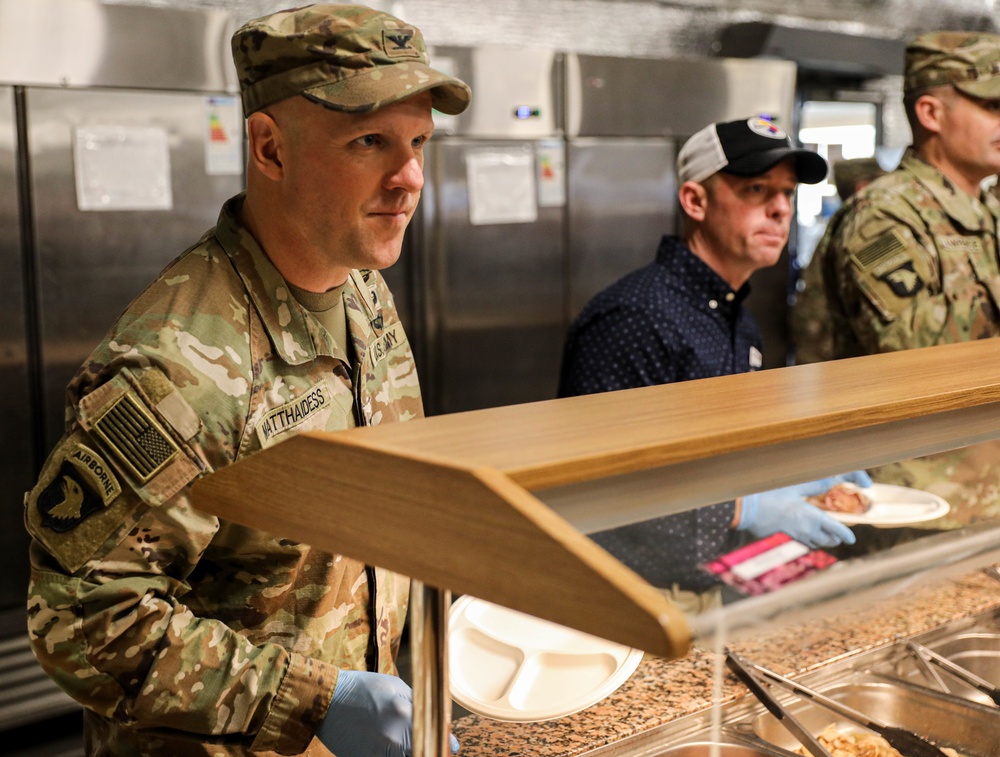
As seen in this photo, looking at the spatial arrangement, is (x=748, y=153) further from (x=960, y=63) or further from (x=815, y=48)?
(x=815, y=48)

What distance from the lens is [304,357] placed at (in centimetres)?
136

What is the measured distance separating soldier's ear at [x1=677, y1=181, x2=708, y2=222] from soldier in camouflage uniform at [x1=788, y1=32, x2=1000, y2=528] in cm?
→ 47

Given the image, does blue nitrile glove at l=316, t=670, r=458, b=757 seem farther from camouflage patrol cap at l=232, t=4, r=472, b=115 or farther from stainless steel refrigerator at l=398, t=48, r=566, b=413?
stainless steel refrigerator at l=398, t=48, r=566, b=413

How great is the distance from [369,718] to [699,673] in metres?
0.56

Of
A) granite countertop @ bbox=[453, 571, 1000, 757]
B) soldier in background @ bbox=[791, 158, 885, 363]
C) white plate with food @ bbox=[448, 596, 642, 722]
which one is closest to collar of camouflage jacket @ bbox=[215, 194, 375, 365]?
white plate with food @ bbox=[448, 596, 642, 722]

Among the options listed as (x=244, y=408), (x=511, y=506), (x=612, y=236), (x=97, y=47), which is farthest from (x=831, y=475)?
(x=612, y=236)

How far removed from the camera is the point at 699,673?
149cm

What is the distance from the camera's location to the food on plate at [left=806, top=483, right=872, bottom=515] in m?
1.01

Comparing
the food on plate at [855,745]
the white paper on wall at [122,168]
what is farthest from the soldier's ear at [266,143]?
the white paper on wall at [122,168]

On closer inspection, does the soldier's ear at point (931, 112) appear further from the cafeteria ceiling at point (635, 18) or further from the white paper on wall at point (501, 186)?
the cafeteria ceiling at point (635, 18)

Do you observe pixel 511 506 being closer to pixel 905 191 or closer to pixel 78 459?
pixel 78 459

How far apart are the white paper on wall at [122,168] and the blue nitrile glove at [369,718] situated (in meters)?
2.89

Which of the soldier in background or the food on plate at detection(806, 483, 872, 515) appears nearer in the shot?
the food on plate at detection(806, 483, 872, 515)

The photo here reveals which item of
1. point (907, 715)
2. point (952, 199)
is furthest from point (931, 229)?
point (907, 715)
